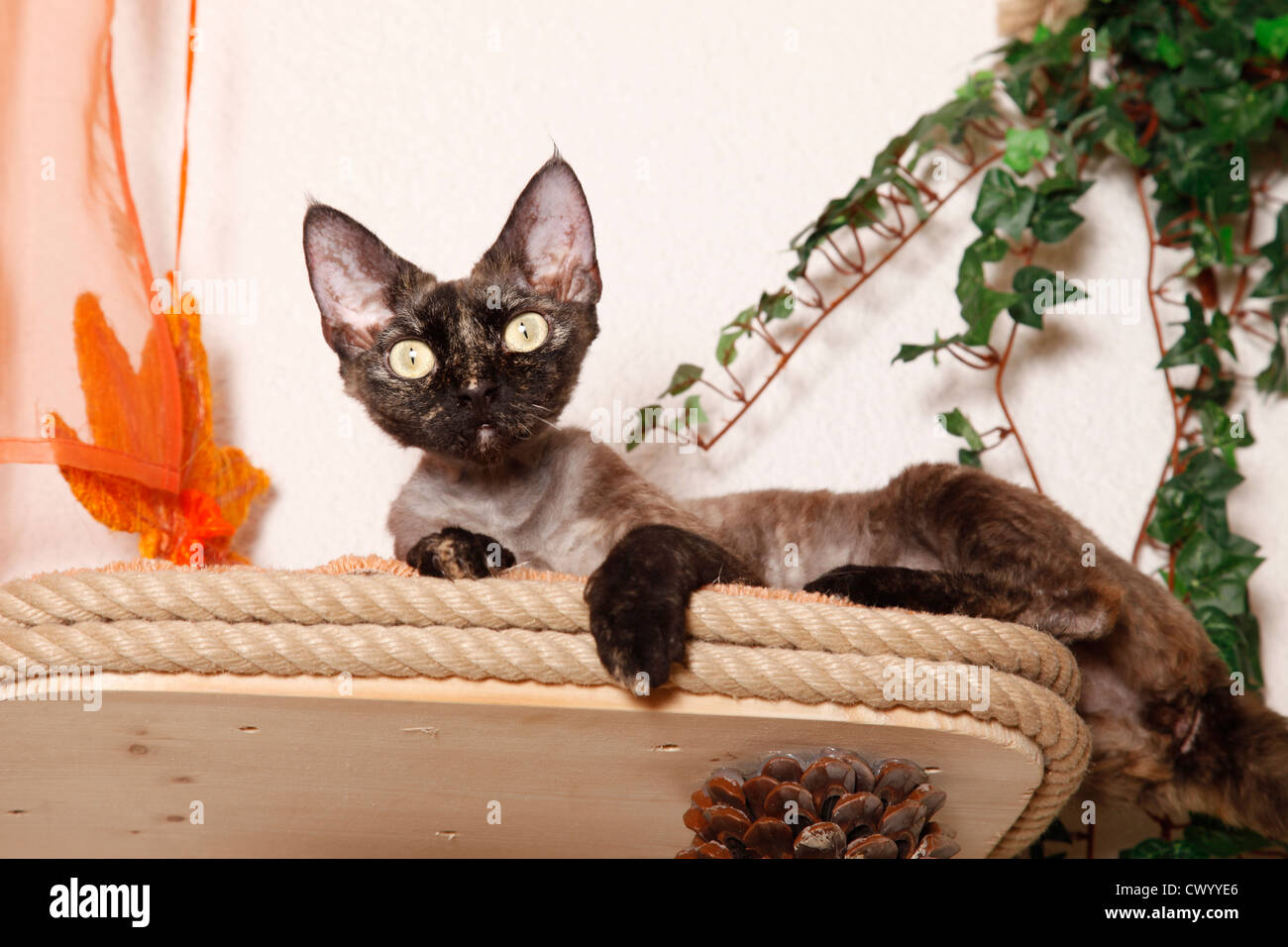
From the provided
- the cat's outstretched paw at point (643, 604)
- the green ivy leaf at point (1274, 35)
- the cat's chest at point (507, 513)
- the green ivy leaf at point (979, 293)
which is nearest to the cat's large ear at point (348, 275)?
the cat's chest at point (507, 513)

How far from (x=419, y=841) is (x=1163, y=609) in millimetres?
930

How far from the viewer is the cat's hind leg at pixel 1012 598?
1.17 m

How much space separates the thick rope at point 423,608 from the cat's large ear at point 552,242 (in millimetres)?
538

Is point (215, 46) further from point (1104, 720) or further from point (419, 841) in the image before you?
point (1104, 720)

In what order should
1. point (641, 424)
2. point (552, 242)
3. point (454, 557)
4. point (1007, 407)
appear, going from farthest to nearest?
1. point (1007, 407)
2. point (641, 424)
3. point (552, 242)
4. point (454, 557)

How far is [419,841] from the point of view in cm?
116

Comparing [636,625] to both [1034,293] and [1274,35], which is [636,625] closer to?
[1034,293]

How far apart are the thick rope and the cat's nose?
0.31 metres

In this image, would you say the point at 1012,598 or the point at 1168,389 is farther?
the point at 1168,389

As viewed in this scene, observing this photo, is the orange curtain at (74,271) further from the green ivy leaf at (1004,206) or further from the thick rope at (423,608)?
the green ivy leaf at (1004,206)

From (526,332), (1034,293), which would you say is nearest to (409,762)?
(526,332)

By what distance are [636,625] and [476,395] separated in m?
0.40

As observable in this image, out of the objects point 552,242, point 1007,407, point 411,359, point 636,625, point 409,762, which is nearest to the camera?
point 636,625

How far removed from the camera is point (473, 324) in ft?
3.95
